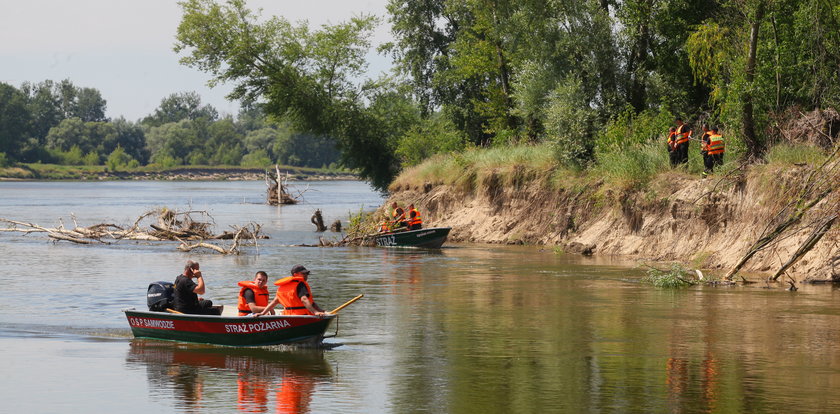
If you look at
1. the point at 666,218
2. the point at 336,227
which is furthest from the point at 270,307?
the point at 336,227

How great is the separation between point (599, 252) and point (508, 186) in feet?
27.3

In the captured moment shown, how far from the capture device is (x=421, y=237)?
4378 centimetres

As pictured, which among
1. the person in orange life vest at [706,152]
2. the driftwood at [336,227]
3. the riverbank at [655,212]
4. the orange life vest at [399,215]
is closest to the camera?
the riverbank at [655,212]

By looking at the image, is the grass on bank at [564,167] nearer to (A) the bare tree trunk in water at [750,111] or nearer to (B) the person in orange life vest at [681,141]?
(B) the person in orange life vest at [681,141]

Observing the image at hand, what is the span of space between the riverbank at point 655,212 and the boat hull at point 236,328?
12327 mm

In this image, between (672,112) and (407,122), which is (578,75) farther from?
(407,122)

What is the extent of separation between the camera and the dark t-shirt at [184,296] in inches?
846

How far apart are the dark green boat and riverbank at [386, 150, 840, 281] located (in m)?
3.14

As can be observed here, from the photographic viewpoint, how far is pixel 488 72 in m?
60.6

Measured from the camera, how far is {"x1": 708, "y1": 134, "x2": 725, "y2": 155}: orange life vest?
113ft

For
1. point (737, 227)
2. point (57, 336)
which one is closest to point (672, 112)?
point (737, 227)

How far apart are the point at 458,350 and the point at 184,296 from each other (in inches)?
214

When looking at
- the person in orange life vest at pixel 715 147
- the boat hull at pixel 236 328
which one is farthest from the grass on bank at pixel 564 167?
the boat hull at pixel 236 328

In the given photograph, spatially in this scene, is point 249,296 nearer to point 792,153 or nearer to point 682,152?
Result: point 792,153
